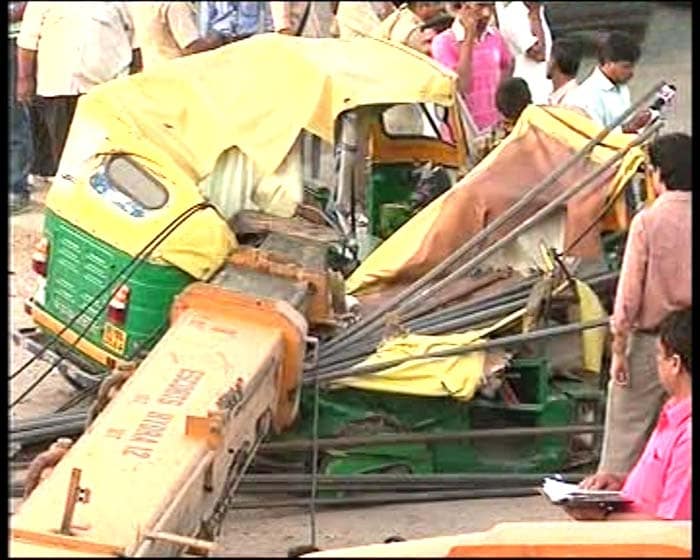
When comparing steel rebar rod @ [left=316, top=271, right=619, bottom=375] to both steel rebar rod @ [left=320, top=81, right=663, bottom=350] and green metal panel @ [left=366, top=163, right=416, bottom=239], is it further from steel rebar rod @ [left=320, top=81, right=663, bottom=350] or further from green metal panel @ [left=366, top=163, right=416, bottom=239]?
green metal panel @ [left=366, top=163, right=416, bottom=239]

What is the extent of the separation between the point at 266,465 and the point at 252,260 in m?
0.68

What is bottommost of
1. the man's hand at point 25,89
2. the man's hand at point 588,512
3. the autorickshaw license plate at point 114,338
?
the man's hand at point 588,512

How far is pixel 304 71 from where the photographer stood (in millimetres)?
6684

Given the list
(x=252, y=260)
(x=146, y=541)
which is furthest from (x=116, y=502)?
(x=252, y=260)

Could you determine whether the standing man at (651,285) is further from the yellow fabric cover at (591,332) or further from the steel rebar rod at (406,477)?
the yellow fabric cover at (591,332)

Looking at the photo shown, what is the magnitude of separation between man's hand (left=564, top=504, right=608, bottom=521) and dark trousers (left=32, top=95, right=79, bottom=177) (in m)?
5.17

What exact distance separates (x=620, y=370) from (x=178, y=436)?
64.0 inches

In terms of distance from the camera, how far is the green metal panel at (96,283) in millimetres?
6133

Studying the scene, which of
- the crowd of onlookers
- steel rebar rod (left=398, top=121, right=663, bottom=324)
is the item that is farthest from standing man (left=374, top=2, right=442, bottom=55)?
steel rebar rod (left=398, top=121, right=663, bottom=324)

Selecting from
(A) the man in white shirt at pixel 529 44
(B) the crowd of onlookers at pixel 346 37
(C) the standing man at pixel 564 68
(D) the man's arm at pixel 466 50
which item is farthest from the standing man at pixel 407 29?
(C) the standing man at pixel 564 68

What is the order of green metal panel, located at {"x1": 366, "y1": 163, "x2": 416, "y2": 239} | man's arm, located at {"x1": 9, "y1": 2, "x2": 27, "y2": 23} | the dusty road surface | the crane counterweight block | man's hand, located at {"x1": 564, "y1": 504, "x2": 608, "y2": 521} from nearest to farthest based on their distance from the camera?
the crane counterweight block, man's hand, located at {"x1": 564, "y1": 504, "x2": 608, "y2": 521}, the dusty road surface, green metal panel, located at {"x1": 366, "y1": 163, "x2": 416, "y2": 239}, man's arm, located at {"x1": 9, "y1": 2, "x2": 27, "y2": 23}

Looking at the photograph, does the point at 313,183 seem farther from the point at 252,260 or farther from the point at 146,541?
the point at 146,541

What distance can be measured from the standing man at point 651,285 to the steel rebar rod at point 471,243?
0.78m

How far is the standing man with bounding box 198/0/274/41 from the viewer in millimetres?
11141
